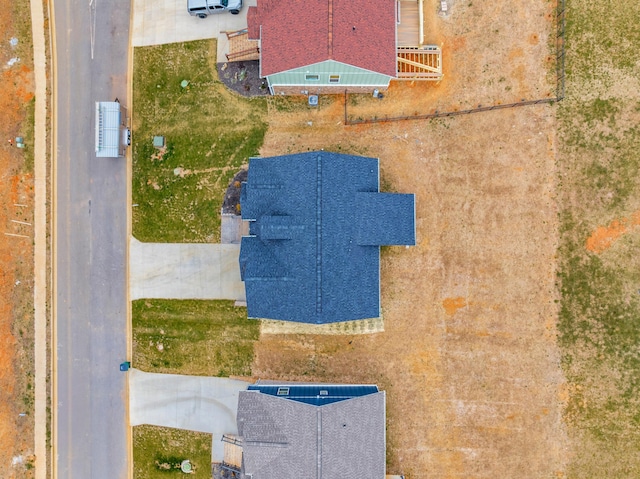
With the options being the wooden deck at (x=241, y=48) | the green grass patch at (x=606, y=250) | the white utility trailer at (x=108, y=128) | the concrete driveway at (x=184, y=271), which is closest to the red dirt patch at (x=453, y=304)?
the green grass patch at (x=606, y=250)

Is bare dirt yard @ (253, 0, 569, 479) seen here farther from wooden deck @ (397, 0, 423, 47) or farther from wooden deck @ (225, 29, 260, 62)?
wooden deck @ (225, 29, 260, 62)

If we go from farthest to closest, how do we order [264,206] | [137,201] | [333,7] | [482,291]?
[137,201]
[482,291]
[264,206]
[333,7]

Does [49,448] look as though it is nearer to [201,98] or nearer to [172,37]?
[201,98]

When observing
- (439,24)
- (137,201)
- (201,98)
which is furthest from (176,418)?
(439,24)

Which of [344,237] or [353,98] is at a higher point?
[353,98]

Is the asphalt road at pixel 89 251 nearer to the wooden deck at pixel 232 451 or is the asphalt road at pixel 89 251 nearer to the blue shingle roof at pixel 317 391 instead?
the wooden deck at pixel 232 451

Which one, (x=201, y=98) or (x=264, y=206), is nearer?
(x=264, y=206)
